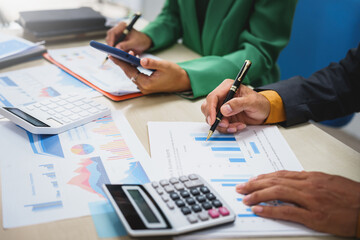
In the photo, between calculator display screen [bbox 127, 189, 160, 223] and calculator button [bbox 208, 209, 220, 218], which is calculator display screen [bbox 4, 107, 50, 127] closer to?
calculator display screen [bbox 127, 189, 160, 223]

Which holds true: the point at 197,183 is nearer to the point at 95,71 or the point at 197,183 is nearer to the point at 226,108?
the point at 226,108

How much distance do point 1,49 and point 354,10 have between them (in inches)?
42.4

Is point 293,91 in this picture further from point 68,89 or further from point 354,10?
point 68,89

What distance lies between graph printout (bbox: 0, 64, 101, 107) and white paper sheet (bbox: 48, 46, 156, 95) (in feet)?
0.11

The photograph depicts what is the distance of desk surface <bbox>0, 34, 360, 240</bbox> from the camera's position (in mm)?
A: 404

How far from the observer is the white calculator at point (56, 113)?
0.60 meters

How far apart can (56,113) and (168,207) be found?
1.15 ft

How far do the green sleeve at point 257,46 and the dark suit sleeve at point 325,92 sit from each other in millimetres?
154

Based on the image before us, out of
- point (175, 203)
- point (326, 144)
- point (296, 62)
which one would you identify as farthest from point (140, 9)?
point (175, 203)

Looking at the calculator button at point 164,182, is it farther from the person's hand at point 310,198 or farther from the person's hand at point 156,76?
the person's hand at point 156,76

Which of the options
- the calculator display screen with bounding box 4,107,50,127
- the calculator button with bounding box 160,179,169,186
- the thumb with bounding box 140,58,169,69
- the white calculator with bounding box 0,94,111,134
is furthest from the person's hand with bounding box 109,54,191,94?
the calculator button with bounding box 160,179,169,186

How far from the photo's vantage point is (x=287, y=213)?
0.45 metres

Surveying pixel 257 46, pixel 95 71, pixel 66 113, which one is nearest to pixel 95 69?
pixel 95 71

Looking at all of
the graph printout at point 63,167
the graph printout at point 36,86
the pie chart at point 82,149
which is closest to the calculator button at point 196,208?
the graph printout at point 63,167
